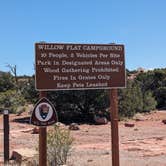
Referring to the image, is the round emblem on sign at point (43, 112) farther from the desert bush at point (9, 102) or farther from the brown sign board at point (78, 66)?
the desert bush at point (9, 102)

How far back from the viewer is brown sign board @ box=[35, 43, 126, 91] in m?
10.2

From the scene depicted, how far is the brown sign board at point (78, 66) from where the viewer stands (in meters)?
10.2

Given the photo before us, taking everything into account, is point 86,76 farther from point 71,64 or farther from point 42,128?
point 42,128

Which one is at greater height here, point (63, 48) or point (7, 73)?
point (7, 73)

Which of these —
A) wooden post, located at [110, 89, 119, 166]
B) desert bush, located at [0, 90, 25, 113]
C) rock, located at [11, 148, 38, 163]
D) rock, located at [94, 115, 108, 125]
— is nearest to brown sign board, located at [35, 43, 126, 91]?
wooden post, located at [110, 89, 119, 166]

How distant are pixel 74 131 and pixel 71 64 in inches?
733

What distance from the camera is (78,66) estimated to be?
1057cm

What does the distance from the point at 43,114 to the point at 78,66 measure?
4.26 ft

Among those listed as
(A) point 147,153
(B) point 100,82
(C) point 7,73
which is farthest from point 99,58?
Result: (C) point 7,73

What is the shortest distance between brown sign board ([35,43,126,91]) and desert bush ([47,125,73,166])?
295 centimetres

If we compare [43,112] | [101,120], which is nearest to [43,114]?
[43,112]

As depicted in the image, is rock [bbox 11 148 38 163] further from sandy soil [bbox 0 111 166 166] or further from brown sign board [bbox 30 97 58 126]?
brown sign board [bbox 30 97 58 126]

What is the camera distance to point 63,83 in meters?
10.4

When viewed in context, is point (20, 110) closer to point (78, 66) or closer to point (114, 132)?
point (114, 132)
